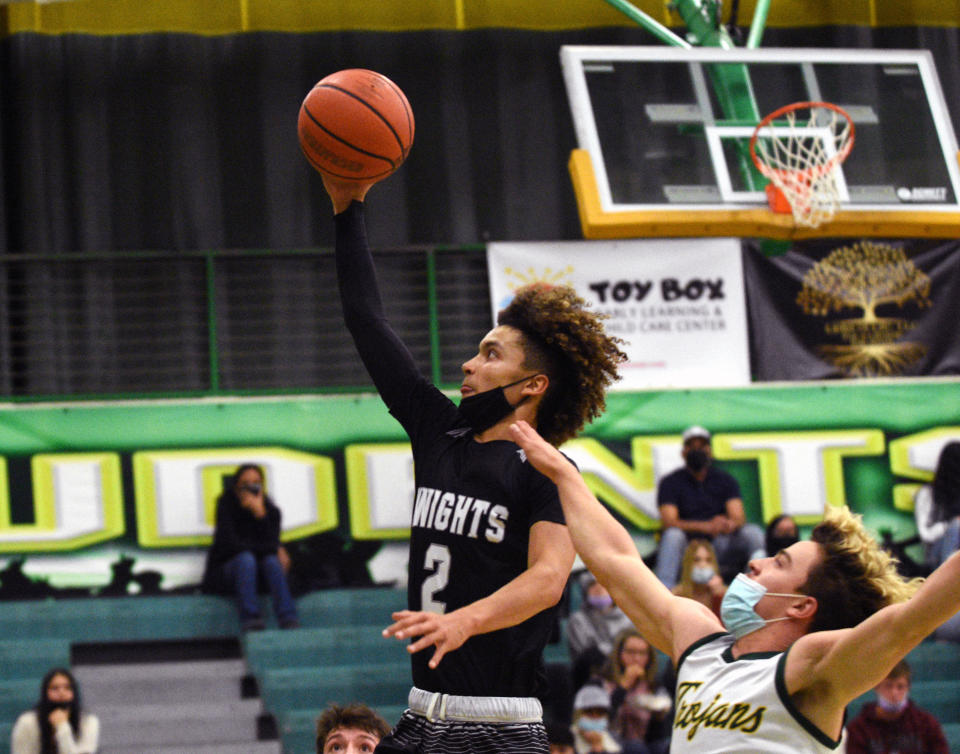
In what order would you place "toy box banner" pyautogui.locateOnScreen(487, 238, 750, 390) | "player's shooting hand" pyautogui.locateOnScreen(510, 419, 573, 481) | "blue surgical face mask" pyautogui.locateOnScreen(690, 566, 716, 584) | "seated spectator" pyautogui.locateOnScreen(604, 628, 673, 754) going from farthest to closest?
"toy box banner" pyautogui.locateOnScreen(487, 238, 750, 390), "blue surgical face mask" pyautogui.locateOnScreen(690, 566, 716, 584), "seated spectator" pyautogui.locateOnScreen(604, 628, 673, 754), "player's shooting hand" pyautogui.locateOnScreen(510, 419, 573, 481)

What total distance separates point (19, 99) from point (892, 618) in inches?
413

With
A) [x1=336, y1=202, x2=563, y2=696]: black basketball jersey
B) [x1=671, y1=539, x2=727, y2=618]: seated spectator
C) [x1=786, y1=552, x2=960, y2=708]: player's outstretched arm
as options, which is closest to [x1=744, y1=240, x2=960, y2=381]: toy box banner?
[x1=671, y1=539, x2=727, y2=618]: seated spectator

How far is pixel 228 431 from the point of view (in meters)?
10.2

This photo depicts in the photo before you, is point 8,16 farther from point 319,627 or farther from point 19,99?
point 319,627

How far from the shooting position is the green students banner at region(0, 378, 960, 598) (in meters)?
9.97

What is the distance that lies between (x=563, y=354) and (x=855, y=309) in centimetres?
833

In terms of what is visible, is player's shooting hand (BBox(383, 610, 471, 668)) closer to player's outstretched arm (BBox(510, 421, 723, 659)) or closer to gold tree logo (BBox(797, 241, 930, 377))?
player's outstretched arm (BBox(510, 421, 723, 659))

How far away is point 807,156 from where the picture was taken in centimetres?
891

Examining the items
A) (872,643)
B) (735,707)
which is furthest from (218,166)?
(872,643)

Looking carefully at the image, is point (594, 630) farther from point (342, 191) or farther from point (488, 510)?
point (488, 510)

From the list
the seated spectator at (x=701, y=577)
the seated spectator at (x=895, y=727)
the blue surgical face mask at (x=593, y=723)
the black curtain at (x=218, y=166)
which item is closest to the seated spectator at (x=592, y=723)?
the blue surgical face mask at (x=593, y=723)

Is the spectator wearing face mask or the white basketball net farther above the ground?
the white basketball net

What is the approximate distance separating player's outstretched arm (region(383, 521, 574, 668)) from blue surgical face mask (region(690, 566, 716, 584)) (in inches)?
219

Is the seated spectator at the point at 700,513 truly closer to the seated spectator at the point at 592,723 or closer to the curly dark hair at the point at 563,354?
the seated spectator at the point at 592,723
